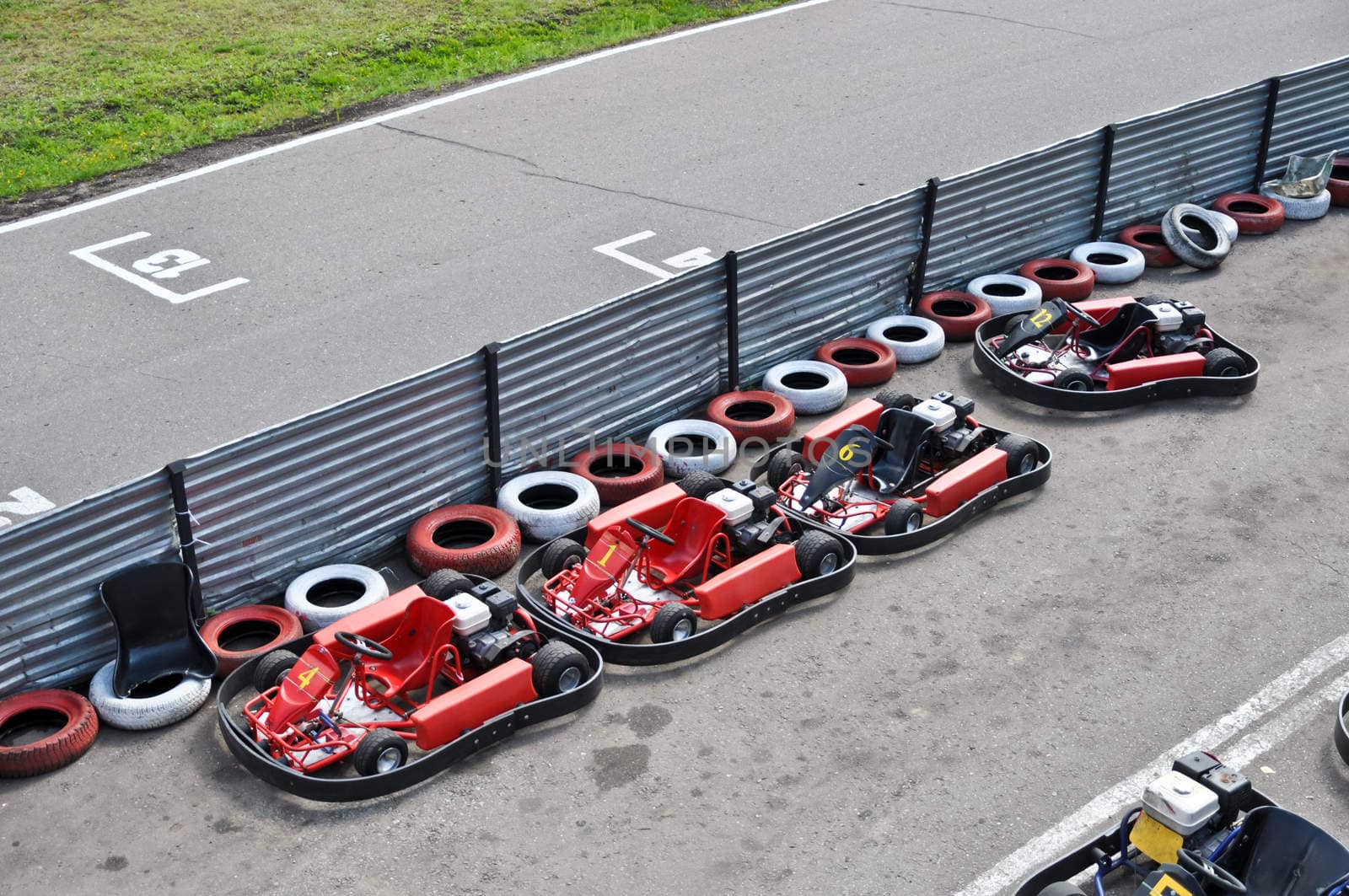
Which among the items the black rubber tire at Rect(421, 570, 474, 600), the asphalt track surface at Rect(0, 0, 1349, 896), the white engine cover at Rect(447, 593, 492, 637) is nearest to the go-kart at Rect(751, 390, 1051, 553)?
the asphalt track surface at Rect(0, 0, 1349, 896)

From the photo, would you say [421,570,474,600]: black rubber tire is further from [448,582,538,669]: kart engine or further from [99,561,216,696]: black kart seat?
[99,561,216,696]: black kart seat

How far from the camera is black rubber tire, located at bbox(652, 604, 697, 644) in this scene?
8.23 meters

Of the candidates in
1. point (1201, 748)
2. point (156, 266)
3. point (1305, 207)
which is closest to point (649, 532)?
point (1201, 748)

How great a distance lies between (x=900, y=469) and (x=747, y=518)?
1367 millimetres

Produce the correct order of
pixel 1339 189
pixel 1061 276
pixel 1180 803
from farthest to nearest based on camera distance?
pixel 1339 189, pixel 1061 276, pixel 1180 803

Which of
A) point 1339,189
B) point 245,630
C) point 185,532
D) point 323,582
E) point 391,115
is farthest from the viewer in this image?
point 391,115

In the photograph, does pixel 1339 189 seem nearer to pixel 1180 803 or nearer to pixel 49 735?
pixel 1180 803

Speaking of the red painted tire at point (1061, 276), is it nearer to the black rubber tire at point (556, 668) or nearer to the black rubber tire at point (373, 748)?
the black rubber tire at point (556, 668)

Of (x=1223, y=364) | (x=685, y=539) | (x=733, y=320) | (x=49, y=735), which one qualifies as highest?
(x=733, y=320)

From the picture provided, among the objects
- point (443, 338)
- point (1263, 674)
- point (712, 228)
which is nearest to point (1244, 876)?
point (1263, 674)

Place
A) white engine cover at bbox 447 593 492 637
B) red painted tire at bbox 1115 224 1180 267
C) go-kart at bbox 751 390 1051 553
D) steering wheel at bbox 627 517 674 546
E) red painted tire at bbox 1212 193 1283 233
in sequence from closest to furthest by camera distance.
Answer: white engine cover at bbox 447 593 492 637 → steering wheel at bbox 627 517 674 546 → go-kart at bbox 751 390 1051 553 → red painted tire at bbox 1115 224 1180 267 → red painted tire at bbox 1212 193 1283 233

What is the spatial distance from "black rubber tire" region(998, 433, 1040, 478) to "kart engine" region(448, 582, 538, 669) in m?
3.48

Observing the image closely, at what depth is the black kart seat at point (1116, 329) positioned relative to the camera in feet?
36.5

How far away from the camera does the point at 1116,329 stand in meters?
11.3
